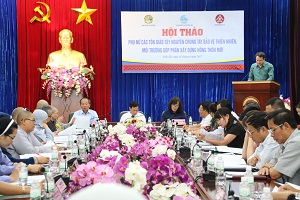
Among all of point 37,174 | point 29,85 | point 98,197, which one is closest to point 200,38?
point 29,85

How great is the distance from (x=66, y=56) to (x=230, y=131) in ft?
17.0

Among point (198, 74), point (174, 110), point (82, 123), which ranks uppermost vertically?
point (198, 74)

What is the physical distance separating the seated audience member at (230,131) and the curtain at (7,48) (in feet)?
19.7

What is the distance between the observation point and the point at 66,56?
8844 mm

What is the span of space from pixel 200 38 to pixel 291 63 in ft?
5.78

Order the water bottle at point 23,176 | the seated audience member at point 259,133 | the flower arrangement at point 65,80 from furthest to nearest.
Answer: the flower arrangement at point 65,80
the seated audience member at point 259,133
the water bottle at point 23,176

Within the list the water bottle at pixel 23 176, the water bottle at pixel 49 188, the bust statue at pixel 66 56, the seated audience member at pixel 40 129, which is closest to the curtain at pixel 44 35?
the bust statue at pixel 66 56

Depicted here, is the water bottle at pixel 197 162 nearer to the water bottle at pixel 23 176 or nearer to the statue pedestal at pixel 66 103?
the water bottle at pixel 23 176

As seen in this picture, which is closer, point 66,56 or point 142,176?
point 142,176

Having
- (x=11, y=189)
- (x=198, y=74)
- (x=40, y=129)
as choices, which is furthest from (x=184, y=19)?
(x=11, y=189)

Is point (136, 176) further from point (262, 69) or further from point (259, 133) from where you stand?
point (262, 69)

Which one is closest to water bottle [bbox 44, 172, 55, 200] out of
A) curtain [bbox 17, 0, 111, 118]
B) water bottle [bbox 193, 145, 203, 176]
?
water bottle [bbox 193, 145, 203, 176]

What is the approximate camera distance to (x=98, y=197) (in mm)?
496

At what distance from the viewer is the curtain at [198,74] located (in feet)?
31.0
